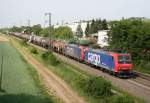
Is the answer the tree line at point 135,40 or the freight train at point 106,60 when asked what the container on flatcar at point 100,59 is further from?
the tree line at point 135,40

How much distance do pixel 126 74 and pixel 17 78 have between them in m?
11.6

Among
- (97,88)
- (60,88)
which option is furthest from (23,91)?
(97,88)

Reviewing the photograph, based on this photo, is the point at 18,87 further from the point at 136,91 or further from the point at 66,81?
the point at 136,91

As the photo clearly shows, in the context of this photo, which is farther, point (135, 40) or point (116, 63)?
point (135, 40)

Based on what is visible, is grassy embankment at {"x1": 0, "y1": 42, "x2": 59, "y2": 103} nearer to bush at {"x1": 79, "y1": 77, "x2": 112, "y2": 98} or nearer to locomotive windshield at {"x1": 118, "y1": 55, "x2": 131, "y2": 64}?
bush at {"x1": 79, "y1": 77, "x2": 112, "y2": 98}

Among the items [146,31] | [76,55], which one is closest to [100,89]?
[146,31]

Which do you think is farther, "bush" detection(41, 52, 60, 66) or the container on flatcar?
"bush" detection(41, 52, 60, 66)

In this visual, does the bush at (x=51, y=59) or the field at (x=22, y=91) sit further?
the bush at (x=51, y=59)

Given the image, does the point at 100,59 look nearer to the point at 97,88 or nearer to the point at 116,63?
the point at 116,63

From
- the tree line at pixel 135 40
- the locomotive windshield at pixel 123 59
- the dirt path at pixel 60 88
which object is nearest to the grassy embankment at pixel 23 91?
the dirt path at pixel 60 88

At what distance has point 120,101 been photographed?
21375 mm

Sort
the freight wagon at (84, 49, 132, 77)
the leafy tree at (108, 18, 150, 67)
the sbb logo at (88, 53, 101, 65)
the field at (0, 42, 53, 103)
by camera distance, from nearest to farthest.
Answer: the field at (0, 42, 53, 103), the freight wagon at (84, 49, 132, 77), the sbb logo at (88, 53, 101, 65), the leafy tree at (108, 18, 150, 67)

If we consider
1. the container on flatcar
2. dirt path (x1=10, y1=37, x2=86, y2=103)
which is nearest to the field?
dirt path (x1=10, y1=37, x2=86, y2=103)

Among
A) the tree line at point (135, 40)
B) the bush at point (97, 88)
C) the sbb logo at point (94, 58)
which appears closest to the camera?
the bush at point (97, 88)
